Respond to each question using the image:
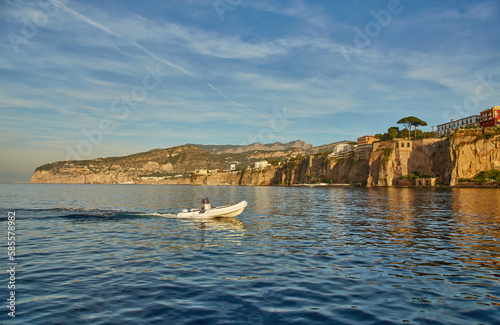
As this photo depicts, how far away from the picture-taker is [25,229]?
25703 millimetres

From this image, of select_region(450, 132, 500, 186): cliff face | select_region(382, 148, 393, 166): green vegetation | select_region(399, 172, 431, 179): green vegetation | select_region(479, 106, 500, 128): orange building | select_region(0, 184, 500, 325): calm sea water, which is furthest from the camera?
select_region(479, 106, 500, 128): orange building

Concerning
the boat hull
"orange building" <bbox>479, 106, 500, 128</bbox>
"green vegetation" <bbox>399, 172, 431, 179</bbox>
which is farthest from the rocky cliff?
the boat hull

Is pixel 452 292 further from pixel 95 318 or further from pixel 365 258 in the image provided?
pixel 95 318

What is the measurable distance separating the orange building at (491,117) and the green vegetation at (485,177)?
118 ft

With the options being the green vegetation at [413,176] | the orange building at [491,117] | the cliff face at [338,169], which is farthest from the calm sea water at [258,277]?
the orange building at [491,117]

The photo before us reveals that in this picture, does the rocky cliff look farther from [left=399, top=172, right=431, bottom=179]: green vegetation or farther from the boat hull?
the boat hull

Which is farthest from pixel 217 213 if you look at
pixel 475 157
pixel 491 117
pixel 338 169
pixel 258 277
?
pixel 338 169

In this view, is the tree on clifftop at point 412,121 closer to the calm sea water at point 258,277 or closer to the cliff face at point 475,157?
the cliff face at point 475,157

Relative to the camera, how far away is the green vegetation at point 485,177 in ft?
331

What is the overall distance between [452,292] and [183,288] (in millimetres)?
8905

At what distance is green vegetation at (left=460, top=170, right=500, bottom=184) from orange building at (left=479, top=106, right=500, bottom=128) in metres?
35.9

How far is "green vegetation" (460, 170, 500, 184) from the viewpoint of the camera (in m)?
101

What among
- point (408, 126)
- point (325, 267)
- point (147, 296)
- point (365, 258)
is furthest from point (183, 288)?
point (408, 126)

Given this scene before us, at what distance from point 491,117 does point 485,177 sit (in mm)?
45113
